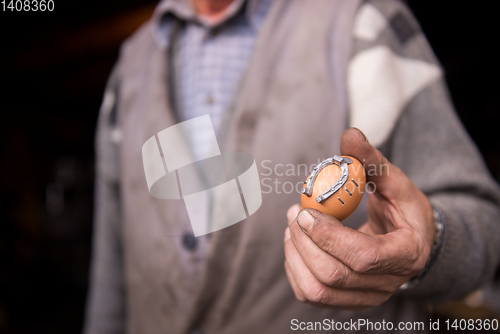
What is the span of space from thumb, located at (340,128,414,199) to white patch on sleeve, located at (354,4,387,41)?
8.4 inches

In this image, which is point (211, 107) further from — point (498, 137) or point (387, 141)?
point (498, 137)

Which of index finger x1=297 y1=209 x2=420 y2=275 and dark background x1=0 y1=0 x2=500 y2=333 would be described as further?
dark background x1=0 y1=0 x2=500 y2=333

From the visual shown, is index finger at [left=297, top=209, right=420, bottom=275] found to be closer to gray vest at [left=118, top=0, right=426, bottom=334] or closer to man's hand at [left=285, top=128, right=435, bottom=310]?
man's hand at [left=285, top=128, right=435, bottom=310]

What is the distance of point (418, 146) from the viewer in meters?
0.36

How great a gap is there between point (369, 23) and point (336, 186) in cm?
26

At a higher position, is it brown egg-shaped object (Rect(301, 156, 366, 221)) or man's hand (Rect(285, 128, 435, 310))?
brown egg-shaped object (Rect(301, 156, 366, 221))

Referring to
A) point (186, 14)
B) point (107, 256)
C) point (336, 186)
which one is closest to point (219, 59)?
point (186, 14)

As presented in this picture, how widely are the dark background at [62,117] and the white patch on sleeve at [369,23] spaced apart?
1.07 m

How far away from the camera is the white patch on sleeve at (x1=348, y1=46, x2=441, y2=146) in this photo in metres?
0.34

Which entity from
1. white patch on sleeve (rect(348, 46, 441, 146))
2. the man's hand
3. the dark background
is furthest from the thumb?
the dark background

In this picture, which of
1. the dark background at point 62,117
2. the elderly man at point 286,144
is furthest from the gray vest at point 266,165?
the dark background at point 62,117

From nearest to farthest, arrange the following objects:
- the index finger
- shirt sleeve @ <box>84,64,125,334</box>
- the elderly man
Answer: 1. the index finger
2. the elderly man
3. shirt sleeve @ <box>84,64,125,334</box>

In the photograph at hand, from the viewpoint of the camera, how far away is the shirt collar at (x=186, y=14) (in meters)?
0.46

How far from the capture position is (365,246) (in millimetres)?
211
